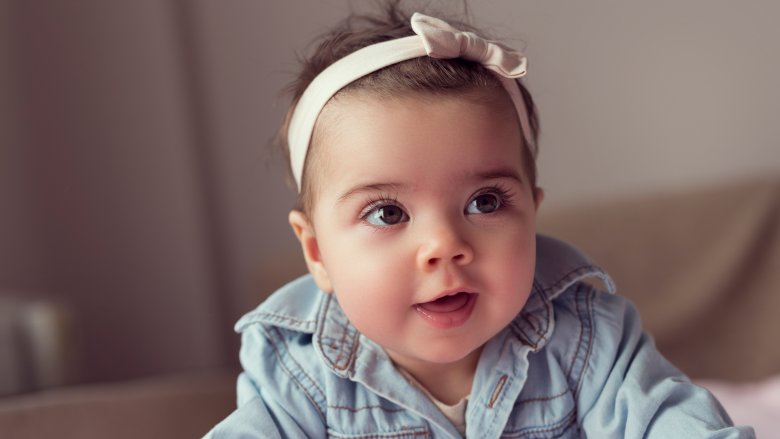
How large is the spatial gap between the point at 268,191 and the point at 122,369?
573mm

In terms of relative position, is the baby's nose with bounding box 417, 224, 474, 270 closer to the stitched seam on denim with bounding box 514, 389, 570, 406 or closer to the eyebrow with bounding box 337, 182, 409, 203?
the eyebrow with bounding box 337, 182, 409, 203

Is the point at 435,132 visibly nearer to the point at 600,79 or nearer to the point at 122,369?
the point at 600,79

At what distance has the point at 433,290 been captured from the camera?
0.89m

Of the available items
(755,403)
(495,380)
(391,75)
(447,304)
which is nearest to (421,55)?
(391,75)

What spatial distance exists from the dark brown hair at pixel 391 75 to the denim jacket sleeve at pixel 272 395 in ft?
0.50

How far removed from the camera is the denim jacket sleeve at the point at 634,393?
93 centimetres

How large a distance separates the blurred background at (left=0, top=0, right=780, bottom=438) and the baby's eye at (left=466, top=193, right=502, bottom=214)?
783 millimetres

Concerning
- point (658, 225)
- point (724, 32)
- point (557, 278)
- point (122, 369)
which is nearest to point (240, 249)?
point (122, 369)

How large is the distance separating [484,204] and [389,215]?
93 millimetres

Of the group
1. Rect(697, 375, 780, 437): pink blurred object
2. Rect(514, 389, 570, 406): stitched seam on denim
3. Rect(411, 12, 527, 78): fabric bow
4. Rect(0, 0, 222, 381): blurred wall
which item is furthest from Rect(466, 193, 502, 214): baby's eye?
Rect(0, 0, 222, 381): blurred wall

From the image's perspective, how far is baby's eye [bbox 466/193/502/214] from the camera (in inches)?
36.1

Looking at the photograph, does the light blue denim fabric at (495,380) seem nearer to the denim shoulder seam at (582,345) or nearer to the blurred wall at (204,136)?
the denim shoulder seam at (582,345)

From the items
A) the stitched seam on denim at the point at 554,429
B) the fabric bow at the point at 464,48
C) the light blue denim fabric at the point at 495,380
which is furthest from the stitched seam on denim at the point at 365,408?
the fabric bow at the point at 464,48

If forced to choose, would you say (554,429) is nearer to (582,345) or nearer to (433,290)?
(582,345)
